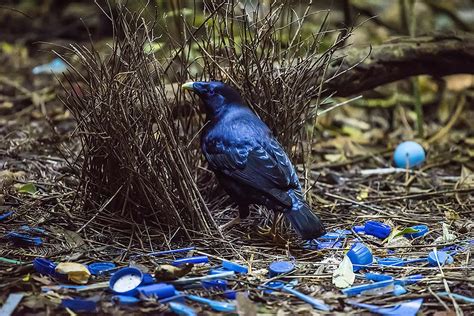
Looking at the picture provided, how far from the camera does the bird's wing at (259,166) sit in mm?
3010

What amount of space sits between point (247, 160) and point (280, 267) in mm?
537

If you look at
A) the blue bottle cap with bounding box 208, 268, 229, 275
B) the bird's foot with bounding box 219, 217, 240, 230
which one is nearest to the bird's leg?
the bird's foot with bounding box 219, 217, 240, 230

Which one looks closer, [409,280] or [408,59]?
[409,280]

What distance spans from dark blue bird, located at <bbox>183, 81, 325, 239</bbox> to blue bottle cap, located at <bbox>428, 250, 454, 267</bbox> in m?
0.42

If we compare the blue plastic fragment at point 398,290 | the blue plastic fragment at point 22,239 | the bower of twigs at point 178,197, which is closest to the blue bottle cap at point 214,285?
the bower of twigs at point 178,197

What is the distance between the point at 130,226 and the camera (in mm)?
3102

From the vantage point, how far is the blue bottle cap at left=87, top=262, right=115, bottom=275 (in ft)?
8.69

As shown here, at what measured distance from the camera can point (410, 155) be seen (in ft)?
14.6

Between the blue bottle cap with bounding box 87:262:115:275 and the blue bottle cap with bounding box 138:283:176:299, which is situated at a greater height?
the blue bottle cap with bounding box 87:262:115:275

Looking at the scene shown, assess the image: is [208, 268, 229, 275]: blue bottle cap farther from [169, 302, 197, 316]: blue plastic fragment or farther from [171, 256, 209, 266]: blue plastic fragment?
[169, 302, 197, 316]: blue plastic fragment

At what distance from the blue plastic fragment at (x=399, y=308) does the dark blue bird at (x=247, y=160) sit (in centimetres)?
Result: 53

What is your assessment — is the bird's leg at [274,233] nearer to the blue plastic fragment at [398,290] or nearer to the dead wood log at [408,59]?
the blue plastic fragment at [398,290]

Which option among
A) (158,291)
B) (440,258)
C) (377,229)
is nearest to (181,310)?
(158,291)

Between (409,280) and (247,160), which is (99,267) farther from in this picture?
(409,280)
